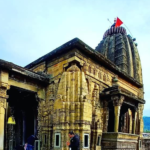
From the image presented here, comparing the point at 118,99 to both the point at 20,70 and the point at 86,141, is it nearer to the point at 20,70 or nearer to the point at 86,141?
the point at 86,141

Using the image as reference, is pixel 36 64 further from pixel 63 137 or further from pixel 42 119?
pixel 63 137

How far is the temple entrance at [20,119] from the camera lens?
14.1m

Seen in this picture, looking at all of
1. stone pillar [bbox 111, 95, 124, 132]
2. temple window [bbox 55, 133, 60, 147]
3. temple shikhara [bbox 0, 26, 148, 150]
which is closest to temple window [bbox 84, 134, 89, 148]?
temple shikhara [bbox 0, 26, 148, 150]

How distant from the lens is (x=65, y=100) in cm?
1122

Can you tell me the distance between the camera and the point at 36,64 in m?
14.1

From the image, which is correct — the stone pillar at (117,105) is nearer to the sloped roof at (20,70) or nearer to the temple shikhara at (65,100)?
the temple shikhara at (65,100)

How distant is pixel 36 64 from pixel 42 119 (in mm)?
3738

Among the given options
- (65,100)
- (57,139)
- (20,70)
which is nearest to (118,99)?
(65,100)

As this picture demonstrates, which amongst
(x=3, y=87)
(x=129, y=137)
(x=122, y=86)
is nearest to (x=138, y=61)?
(x=122, y=86)

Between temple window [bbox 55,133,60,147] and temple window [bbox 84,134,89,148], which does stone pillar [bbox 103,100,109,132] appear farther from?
temple window [bbox 55,133,60,147]

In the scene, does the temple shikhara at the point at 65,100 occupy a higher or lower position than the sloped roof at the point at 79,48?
lower

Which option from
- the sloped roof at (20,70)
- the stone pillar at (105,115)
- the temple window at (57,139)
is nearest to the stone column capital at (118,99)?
the stone pillar at (105,115)

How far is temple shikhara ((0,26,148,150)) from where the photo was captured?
35.7ft

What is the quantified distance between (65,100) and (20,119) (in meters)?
5.41
